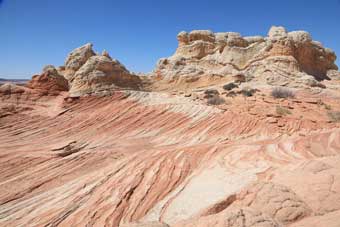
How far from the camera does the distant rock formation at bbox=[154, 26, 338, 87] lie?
2061 centimetres

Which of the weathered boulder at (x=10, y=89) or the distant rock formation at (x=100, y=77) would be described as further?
the distant rock formation at (x=100, y=77)

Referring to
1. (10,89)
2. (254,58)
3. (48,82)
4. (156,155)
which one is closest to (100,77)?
(48,82)

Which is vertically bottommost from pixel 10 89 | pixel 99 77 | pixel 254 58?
pixel 10 89

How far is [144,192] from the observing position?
514 centimetres

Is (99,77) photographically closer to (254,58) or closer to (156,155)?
(156,155)

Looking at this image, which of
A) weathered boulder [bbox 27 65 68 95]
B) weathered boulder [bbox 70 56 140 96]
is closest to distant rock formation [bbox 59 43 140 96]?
weathered boulder [bbox 70 56 140 96]

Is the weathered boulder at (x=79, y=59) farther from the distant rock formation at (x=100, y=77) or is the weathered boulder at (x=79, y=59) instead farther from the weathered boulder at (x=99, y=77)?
the weathered boulder at (x=99, y=77)

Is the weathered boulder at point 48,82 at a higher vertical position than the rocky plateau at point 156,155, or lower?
higher

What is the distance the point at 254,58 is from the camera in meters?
23.4

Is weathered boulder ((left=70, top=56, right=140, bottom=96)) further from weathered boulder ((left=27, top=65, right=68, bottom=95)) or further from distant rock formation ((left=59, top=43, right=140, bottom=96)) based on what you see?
weathered boulder ((left=27, top=65, right=68, bottom=95))

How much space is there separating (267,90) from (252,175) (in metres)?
12.5

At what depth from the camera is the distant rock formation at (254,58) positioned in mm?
20609

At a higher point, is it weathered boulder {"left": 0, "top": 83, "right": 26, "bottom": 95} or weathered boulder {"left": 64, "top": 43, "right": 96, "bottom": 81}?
weathered boulder {"left": 64, "top": 43, "right": 96, "bottom": 81}

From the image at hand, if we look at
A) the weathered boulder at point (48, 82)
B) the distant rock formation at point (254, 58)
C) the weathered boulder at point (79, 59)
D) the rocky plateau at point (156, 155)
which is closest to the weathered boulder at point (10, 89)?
the rocky plateau at point (156, 155)
